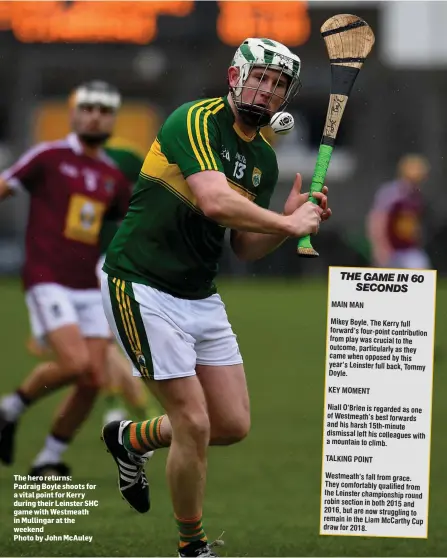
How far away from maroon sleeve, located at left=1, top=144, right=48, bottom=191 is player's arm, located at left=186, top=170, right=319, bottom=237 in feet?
9.44

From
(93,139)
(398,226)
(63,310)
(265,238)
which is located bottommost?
(63,310)

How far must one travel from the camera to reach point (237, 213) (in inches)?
203

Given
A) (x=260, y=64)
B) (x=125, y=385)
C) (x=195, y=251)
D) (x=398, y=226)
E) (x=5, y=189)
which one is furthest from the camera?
(x=398, y=226)

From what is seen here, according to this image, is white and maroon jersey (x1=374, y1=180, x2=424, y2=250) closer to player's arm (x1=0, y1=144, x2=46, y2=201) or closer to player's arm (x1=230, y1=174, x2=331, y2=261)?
player's arm (x1=0, y1=144, x2=46, y2=201)

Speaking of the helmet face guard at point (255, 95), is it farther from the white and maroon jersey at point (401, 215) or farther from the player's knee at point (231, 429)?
the white and maroon jersey at point (401, 215)

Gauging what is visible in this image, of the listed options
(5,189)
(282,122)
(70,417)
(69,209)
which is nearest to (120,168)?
(69,209)

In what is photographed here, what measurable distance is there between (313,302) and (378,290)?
15804 mm

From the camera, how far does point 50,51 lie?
30.9m

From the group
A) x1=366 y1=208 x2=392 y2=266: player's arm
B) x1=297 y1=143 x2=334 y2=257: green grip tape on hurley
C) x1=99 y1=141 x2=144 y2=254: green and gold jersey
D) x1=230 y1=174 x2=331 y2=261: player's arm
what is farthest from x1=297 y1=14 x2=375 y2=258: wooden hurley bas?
x1=366 y1=208 x2=392 y2=266: player's arm

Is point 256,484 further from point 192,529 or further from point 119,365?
point 192,529

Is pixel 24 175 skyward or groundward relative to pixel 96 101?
groundward

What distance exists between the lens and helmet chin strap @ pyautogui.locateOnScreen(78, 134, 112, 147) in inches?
320

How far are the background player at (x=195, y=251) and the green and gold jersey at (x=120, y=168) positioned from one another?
8.20ft

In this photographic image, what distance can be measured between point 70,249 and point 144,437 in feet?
7.85
